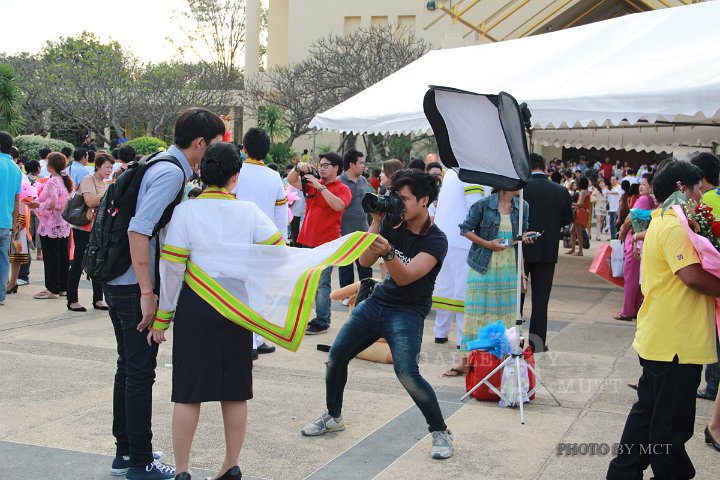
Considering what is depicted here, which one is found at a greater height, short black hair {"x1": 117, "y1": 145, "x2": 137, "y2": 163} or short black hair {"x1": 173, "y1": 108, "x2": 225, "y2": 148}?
short black hair {"x1": 173, "y1": 108, "x2": 225, "y2": 148}

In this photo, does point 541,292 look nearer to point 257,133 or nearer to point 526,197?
point 526,197

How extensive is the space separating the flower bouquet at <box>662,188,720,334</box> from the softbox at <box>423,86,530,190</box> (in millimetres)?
1383

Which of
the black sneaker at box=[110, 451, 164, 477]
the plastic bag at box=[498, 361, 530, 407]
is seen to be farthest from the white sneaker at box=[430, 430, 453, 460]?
the black sneaker at box=[110, 451, 164, 477]

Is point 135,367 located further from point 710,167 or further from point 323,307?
point 323,307

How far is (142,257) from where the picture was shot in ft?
13.7

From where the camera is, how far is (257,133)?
7.12 metres

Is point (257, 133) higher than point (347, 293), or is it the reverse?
point (257, 133)

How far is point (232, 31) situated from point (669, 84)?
159 ft

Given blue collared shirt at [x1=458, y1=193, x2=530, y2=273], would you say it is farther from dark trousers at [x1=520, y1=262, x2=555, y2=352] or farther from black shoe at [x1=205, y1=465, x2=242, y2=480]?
black shoe at [x1=205, y1=465, x2=242, y2=480]

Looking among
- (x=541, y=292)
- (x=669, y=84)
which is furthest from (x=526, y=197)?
(x=669, y=84)

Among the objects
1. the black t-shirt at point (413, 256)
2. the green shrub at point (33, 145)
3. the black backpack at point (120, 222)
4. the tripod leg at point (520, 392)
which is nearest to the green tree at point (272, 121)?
the green shrub at point (33, 145)

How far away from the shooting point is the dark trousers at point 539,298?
780 cm

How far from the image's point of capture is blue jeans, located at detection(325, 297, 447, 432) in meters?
4.92

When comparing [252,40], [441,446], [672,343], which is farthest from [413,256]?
[252,40]
